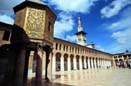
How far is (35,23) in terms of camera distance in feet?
31.3

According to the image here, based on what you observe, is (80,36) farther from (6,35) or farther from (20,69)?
(20,69)

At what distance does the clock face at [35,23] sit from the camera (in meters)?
9.27

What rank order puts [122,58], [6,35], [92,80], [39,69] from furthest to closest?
[122,58] < [6,35] < [92,80] < [39,69]

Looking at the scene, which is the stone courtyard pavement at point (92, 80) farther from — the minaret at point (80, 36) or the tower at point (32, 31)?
the minaret at point (80, 36)

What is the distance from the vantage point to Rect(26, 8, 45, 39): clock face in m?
9.27

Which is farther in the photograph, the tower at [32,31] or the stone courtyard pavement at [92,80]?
the stone courtyard pavement at [92,80]

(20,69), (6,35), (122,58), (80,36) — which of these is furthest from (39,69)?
(122,58)

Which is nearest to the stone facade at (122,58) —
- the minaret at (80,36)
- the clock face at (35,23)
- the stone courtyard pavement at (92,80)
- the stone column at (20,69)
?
the minaret at (80,36)

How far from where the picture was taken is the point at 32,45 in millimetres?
9281

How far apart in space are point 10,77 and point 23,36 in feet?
13.5

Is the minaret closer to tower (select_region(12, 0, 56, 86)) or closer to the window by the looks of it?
the window

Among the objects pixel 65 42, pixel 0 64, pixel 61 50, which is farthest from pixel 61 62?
pixel 0 64

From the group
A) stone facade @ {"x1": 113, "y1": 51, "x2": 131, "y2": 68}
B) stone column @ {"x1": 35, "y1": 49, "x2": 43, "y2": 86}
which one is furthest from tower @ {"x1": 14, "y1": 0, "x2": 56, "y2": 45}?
stone facade @ {"x1": 113, "y1": 51, "x2": 131, "y2": 68}

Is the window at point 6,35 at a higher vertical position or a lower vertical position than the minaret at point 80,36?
lower
